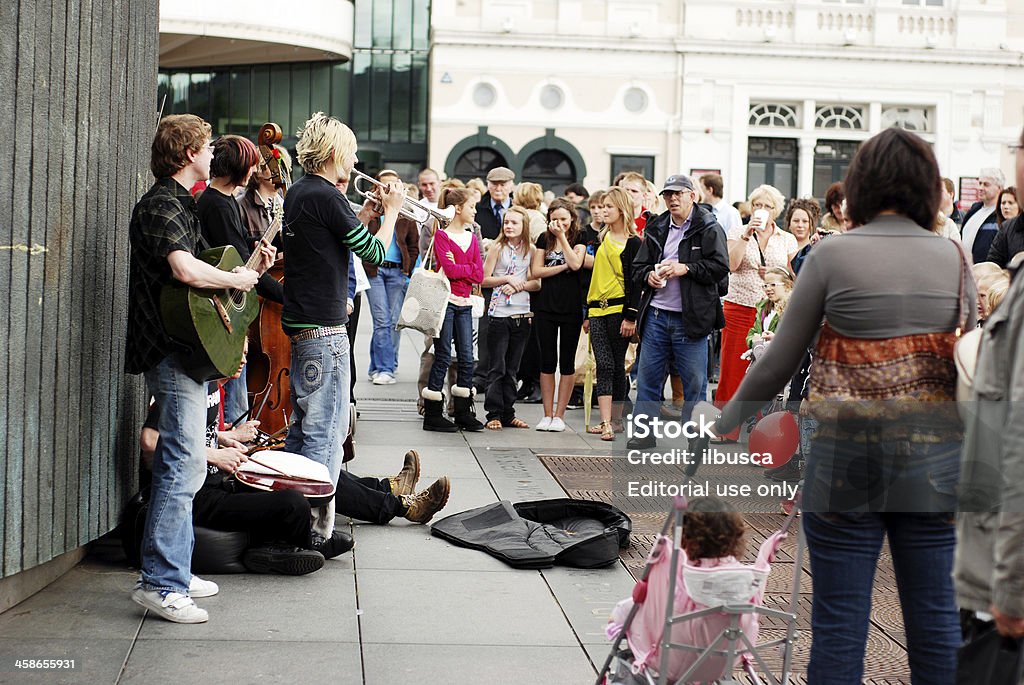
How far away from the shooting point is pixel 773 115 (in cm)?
3241

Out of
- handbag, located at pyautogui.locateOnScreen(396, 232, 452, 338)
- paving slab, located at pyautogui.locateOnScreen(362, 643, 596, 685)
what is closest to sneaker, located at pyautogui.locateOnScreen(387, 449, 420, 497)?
paving slab, located at pyautogui.locateOnScreen(362, 643, 596, 685)

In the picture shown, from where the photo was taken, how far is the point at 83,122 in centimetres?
540

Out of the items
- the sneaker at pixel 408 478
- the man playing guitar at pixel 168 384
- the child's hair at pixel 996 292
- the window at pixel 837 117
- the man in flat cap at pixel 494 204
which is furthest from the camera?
the window at pixel 837 117

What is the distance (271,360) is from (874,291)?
4.75 m

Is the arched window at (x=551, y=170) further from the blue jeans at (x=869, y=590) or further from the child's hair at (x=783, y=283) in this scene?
the blue jeans at (x=869, y=590)

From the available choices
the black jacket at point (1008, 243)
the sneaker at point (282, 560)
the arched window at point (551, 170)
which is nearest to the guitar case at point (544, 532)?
the sneaker at point (282, 560)

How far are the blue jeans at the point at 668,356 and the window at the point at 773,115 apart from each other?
79.4ft

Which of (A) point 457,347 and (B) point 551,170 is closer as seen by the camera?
(A) point 457,347

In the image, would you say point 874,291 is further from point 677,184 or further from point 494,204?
point 494,204

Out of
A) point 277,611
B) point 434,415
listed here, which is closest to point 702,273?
point 434,415

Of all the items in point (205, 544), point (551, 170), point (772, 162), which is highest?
point (772, 162)

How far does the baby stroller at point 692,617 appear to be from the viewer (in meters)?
3.97

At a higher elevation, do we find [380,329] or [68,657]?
[380,329]

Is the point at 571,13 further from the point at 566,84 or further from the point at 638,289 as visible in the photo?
the point at 638,289
